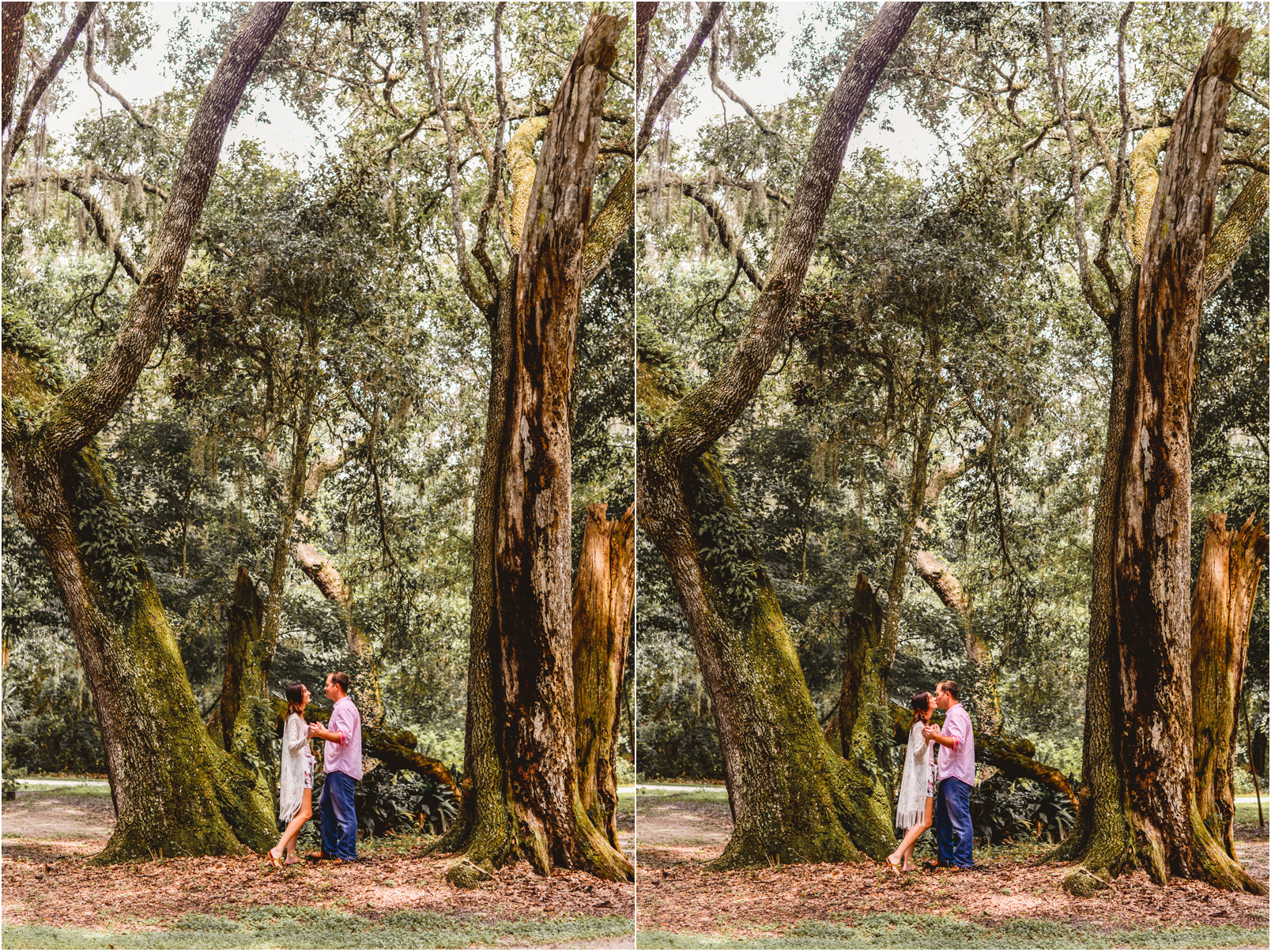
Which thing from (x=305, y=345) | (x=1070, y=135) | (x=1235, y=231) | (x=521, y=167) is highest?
(x=1070, y=135)

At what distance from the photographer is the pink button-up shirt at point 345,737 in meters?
3.96

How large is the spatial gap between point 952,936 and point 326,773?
2.57 m

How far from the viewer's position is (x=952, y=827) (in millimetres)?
4012

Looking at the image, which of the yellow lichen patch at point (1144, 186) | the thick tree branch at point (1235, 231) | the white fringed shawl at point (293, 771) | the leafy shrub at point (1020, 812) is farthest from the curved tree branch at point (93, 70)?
the thick tree branch at point (1235, 231)

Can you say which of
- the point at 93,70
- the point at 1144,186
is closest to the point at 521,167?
the point at 93,70

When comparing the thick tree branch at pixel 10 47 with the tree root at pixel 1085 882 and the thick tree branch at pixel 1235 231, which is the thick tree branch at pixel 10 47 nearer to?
the thick tree branch at pixel 1235 231

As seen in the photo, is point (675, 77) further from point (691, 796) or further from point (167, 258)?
point (691, 796)

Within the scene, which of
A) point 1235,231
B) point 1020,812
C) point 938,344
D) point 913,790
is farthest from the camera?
point 1235,231

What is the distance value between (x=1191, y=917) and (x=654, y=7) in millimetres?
4458

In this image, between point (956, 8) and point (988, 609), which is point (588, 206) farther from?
point (988, 609)

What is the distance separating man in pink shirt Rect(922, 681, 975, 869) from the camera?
4012mm

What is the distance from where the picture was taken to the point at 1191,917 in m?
4.10

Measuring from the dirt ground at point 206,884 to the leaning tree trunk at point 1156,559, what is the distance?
7.20 ft

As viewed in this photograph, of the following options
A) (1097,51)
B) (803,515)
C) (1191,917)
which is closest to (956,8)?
(1097,51)
